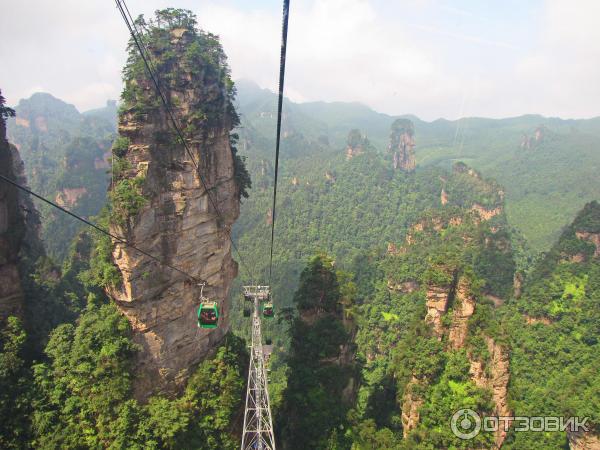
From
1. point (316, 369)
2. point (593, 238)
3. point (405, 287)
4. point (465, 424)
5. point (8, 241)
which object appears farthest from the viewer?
point (405, 287)

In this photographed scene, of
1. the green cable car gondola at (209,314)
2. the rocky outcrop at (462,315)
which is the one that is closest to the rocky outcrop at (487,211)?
the rocky outcrop at (462,315)

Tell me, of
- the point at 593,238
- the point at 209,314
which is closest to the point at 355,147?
the point at 593,238

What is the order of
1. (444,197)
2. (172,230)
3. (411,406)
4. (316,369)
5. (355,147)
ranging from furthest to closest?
(355,147)
(444,197)
(316,369)
(411,406)
(172,230)

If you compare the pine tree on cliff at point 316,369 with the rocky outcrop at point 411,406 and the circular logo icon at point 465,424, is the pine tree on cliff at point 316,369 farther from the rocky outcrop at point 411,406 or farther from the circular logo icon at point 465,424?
the circular logo icon at point 465,424

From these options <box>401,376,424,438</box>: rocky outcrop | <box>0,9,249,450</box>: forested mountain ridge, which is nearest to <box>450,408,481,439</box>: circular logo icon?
<box>401,376,424,438</box>: rocky outcrop

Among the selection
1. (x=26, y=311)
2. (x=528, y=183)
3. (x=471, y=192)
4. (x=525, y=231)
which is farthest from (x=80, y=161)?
(x=528, y=183)

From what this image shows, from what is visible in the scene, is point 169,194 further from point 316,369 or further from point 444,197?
point 444,197
